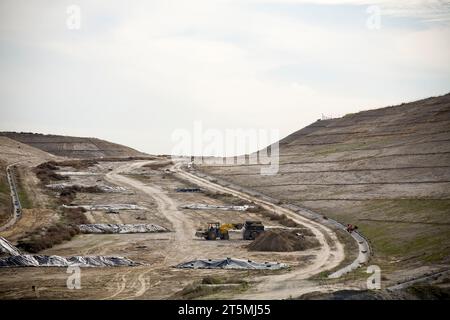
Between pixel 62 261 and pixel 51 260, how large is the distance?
84 centimetres

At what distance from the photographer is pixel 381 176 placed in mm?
98250

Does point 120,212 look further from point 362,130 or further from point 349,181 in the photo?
point 362,130

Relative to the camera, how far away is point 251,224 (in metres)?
68.9

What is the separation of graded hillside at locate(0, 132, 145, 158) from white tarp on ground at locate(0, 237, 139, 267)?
12922 centimetres

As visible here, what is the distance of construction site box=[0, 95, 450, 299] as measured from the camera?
4506 cm

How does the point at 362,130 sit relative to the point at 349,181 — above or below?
above

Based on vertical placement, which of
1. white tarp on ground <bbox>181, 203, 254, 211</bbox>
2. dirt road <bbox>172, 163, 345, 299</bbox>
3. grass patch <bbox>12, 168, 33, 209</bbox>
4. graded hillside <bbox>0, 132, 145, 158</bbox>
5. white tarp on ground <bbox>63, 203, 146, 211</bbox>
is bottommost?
dirt road <bbox>172, 163, 345, 299</bbox>

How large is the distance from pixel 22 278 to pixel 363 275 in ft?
74.3

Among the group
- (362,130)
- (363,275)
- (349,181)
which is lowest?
(363,275)

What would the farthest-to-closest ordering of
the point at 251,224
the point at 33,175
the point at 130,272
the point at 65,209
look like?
the point at 33,175
the point at 65,209
the point at 251,224
the point at 130,272

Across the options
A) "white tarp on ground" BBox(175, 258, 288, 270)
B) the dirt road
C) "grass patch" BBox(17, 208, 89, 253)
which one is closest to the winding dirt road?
the dirt road

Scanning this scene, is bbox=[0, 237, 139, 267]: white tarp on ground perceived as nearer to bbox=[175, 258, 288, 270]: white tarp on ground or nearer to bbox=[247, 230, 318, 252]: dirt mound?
bbox=[175, 258, 288, 270]: white tarp on ground

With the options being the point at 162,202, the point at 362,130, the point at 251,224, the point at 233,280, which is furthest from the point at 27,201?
the point at 362,130

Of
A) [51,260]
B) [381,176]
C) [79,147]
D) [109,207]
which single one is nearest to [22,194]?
[109,207]
